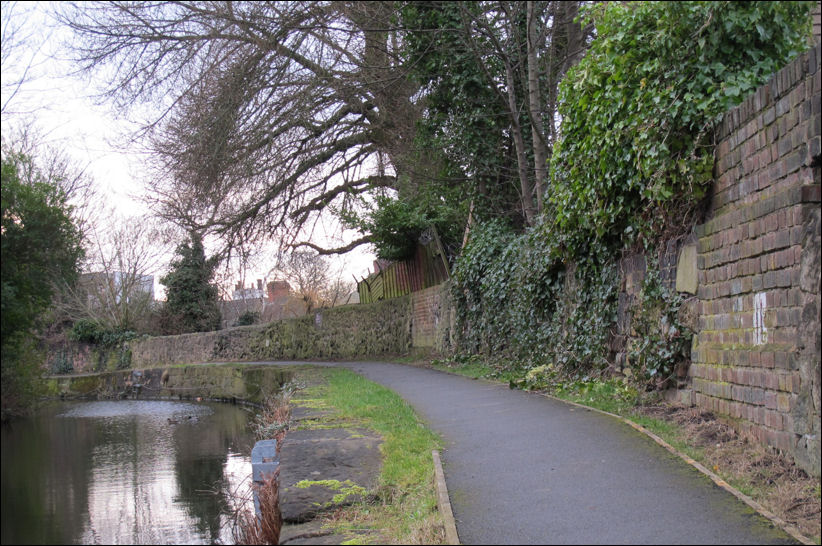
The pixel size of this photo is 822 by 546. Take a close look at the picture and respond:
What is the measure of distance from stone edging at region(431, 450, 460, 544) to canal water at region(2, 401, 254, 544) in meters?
1.33

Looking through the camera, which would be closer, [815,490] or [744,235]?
[815,490]

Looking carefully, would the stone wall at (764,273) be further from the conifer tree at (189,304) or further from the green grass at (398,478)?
the conifer tree at (189,304)

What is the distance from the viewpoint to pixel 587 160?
811 centimetres

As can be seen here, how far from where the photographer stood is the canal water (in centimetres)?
268

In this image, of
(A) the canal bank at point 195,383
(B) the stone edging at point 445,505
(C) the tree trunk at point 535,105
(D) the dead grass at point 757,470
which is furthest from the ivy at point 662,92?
(A) the canal bank at point 195,383

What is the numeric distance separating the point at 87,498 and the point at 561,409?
5.40 meters

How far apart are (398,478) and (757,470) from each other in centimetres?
239

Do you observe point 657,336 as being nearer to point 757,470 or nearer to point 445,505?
point 757,470

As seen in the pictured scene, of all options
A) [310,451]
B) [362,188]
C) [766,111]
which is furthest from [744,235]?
[362,188]

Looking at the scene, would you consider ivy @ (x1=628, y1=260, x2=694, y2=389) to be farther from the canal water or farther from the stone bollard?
the canal water

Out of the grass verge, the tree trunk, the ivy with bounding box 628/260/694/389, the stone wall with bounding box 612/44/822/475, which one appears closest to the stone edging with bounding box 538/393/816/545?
the grass verge

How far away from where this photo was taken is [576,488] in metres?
4.48

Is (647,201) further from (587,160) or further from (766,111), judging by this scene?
(766,111)

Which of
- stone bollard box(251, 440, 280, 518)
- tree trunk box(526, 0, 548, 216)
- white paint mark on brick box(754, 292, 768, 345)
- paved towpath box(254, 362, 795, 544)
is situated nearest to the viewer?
paved towpath box(254, 362, 795, 544)
